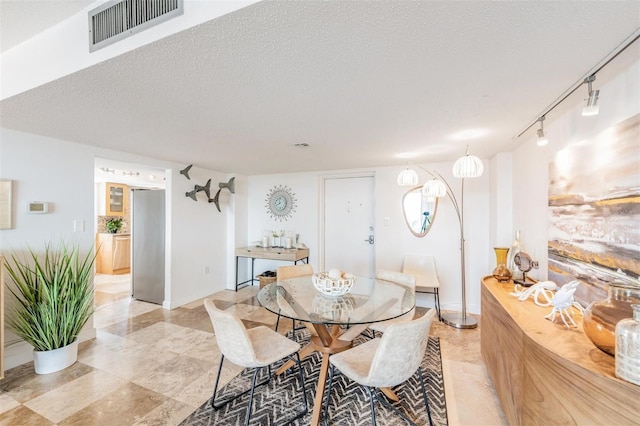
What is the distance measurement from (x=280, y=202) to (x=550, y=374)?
421 centimetres

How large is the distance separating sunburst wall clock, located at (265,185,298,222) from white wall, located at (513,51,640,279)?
3262mm

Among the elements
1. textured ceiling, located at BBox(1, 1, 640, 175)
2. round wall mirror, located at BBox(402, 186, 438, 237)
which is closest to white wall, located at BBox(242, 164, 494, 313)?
round wall mirror, located at BBox(402, 186, 438, 237)

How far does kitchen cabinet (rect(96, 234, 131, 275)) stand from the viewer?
5836 millimetres

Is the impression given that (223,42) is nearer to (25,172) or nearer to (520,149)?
(25,172)

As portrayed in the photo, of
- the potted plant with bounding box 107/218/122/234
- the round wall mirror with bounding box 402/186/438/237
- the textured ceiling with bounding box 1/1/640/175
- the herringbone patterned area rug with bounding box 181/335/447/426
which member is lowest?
the herringbone patterned area rug with bounding box 181/335/447/426

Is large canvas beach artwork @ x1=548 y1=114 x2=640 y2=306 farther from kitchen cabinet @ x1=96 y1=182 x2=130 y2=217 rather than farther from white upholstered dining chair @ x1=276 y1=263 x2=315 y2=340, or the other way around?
kitchen cabinet @ x1=96 y1=182 x2=130 y2=217

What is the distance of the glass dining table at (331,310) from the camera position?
1.77m

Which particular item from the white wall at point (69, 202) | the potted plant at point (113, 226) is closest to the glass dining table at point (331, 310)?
the white wall at point (69, 202)

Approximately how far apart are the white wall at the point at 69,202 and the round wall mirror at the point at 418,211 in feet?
10.7

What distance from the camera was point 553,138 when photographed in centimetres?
213

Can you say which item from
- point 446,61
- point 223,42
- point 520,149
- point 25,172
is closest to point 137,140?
point 25,172

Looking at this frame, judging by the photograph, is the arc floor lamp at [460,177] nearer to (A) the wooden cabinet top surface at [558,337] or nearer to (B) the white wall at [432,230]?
(B) the white wall at [432,230]

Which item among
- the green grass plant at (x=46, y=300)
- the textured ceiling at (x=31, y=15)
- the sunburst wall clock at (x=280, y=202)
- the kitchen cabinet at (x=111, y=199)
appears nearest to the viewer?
the textured ceiling at (x=31, y=15)

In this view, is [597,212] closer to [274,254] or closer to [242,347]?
[242,347]
